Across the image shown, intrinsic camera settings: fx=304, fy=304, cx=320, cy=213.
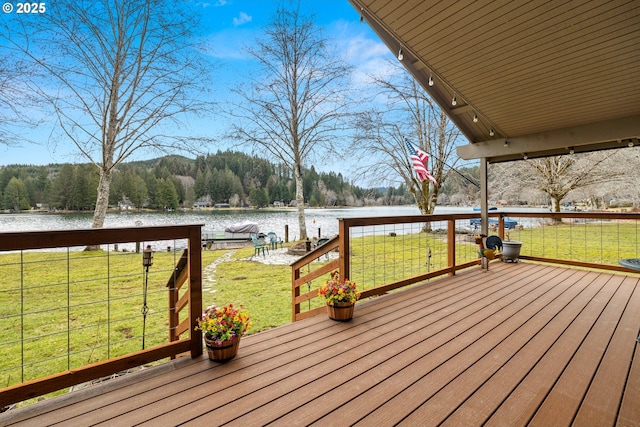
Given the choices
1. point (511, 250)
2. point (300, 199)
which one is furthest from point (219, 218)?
point (511, 250)

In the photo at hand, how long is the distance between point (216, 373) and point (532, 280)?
442cm

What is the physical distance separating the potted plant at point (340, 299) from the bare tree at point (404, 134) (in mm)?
9989

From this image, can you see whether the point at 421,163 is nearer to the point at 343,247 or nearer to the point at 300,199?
the point at 343,247

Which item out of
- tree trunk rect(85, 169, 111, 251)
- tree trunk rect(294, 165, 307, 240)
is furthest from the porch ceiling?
tree trunk rect(85, 169, 111, 251)

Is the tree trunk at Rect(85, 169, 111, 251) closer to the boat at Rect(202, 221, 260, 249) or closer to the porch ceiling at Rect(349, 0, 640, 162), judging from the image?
the boat at Rect(202, 221, 260, 249)

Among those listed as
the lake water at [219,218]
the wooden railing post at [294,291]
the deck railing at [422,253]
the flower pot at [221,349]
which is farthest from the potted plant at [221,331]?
the wooden railing post at [294,291]

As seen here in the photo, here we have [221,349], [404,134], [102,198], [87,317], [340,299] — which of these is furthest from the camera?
[404,134]

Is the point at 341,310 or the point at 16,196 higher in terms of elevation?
the point at 16,196

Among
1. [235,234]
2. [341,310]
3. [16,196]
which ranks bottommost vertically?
[235,234]

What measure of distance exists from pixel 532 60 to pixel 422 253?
278 inches

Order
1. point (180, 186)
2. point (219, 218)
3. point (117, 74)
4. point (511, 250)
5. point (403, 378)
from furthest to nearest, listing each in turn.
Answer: point (219, 218) < point (180, 186) < point (117, 74) < point (511, 250) < point (403, 378)

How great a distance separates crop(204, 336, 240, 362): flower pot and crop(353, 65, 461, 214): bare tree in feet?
36.3

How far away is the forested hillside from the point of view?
25.7 feet

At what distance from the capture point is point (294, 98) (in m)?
12.5
